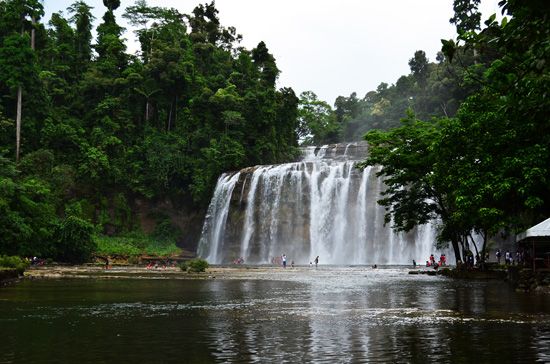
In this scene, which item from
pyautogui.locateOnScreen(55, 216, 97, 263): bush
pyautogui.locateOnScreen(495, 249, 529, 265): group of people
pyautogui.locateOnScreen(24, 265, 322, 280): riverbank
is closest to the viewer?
pyautogui.locateOnScreen(495, 249, 529, 265): group of people

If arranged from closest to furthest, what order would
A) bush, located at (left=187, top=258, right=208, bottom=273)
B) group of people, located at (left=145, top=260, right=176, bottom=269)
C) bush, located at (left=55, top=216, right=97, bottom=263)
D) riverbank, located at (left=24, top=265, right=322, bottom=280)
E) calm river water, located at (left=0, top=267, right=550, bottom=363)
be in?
calm river water, located at (left=0, top=267, right=550, bottom=363), riverbank, located at (left=24, top=265, right=322, bottom=280), bush, located at (left=187, top=258, right=208, bottom=273), group of people, located at (left=145, top=260, right=176, bottom=269), bush, located at (left=55, top=216, right=97, bottom=263)

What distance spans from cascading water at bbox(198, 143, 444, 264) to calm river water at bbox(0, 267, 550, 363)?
33522 millimetres

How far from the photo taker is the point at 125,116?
6494cm

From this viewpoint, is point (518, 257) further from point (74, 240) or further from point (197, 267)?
point (74, 240)

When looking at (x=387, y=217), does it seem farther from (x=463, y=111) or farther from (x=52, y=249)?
(x=52, y=249)

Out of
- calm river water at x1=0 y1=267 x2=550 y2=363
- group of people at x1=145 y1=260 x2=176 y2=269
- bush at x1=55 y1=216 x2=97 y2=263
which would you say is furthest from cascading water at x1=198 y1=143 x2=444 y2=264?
calm river water at x1=0 y1=267 x2=550 y2=363

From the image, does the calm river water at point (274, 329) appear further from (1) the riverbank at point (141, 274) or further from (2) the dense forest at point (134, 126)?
(2) the dense forest at point (134, 126)

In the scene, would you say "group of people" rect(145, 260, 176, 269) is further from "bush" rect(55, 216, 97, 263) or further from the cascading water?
the cascading water

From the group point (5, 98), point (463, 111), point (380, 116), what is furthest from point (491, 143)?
point (380, 116)

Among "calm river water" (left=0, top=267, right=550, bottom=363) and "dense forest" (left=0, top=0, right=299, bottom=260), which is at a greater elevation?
"dense forest" (left=0, top=0, right=299, bottom=260)

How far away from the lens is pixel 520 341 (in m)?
8.38

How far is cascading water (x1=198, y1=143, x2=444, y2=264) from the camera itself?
50031 mm

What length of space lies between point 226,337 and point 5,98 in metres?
57.7

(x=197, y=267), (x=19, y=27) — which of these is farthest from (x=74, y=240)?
(x=19, y=27)
